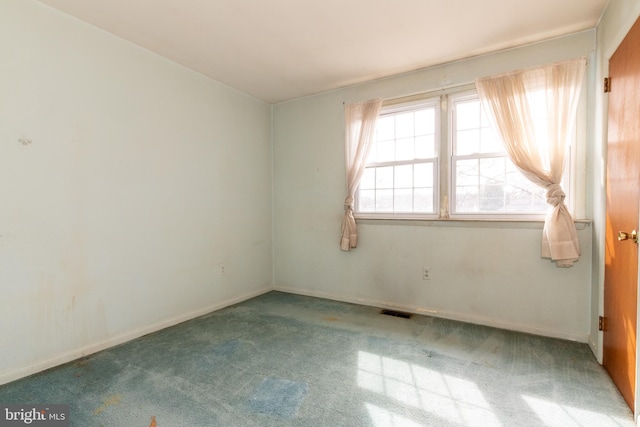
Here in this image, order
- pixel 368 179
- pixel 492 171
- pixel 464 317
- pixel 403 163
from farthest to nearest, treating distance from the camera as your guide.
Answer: pixel 368 179 < pixel 403 163 < pixel 464 317 < pixel 492 171

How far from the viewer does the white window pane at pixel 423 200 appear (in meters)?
3.26

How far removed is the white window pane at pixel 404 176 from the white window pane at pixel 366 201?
1.06 ft

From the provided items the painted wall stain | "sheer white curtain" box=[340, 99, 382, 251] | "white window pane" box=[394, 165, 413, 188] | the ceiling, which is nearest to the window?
"white window pane" box=[394, 165, 413, 188]

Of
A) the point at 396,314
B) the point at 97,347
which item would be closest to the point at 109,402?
the point at 97,347

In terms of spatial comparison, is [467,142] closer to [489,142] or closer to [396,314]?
[489,142]

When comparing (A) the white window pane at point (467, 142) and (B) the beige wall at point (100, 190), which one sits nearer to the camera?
(B) the beige wall at point (100, 190)

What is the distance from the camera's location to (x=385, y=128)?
11.6ft

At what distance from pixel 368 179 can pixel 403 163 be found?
47 centimetres

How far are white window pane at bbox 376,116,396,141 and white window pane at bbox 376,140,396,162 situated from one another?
6 cm

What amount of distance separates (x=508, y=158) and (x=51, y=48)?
3.95 m

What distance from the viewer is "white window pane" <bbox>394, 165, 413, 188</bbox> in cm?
337

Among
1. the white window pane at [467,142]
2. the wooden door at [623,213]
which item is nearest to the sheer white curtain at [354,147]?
the white window pane at [467,142]

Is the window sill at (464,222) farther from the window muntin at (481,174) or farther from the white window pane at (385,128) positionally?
the white window pane at (385,128)

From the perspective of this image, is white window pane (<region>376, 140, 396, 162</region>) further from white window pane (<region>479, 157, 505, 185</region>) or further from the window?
white window pane (<region>479, 157, 505, 185</region>)
